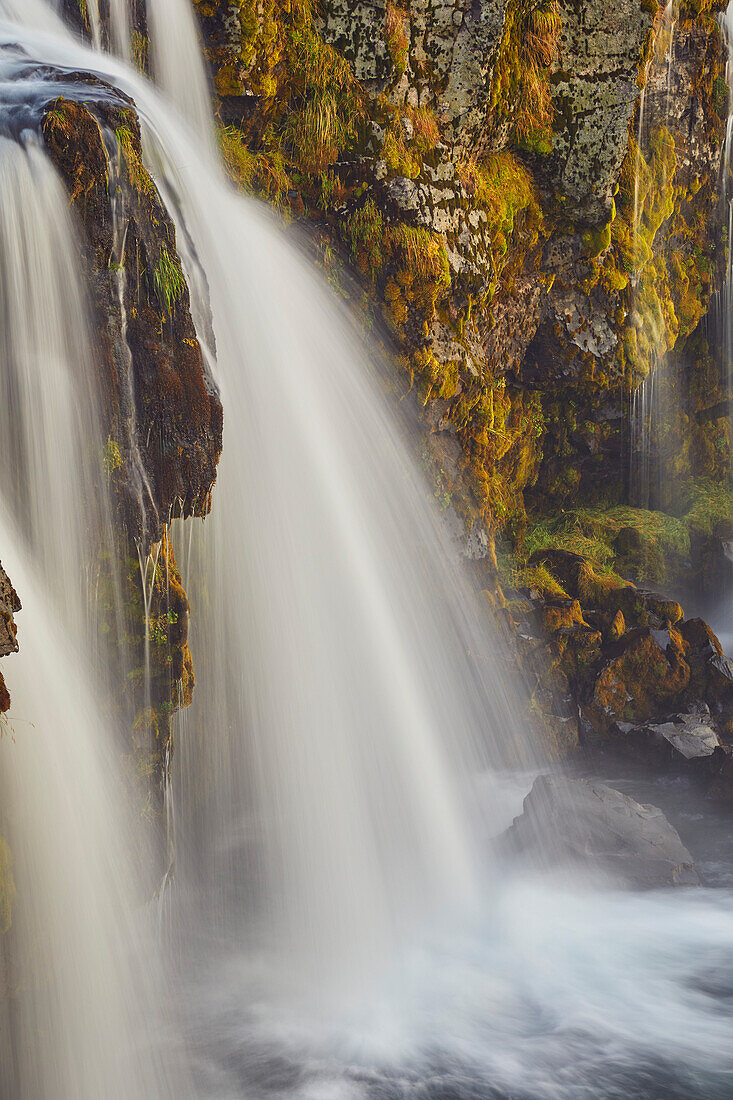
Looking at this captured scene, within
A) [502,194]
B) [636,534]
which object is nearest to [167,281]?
[502,194]

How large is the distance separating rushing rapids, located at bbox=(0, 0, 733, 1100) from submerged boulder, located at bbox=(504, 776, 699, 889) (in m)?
0.23

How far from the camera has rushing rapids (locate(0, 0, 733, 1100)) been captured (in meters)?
4.35

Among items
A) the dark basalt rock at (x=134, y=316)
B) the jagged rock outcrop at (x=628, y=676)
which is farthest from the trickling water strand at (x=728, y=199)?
the dark basalt rock at (x=134, y=316)

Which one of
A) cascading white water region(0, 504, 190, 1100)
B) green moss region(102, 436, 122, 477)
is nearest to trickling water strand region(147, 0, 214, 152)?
green moss region(102, 436, 122, 477)

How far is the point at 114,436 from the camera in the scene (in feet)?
15.3

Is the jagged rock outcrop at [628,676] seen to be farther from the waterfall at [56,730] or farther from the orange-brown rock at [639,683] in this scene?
the waterfall at [56,730]

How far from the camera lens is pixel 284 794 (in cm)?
647

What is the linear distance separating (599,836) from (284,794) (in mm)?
2700

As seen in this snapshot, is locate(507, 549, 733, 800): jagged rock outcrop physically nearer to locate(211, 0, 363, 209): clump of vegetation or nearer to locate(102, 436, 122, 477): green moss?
locate(211, 0, 363, 209): clump of vegetation

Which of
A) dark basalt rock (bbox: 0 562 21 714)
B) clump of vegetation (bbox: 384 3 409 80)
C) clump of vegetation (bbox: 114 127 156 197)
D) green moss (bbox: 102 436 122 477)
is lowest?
dark basalt rock (bbox: 0 562 21 714)

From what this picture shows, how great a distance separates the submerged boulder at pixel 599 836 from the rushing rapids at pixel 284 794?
8.9 inches

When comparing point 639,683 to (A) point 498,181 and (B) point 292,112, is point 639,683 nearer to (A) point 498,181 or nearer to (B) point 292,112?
(A) point 498,181

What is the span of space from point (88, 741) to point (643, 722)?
660cm

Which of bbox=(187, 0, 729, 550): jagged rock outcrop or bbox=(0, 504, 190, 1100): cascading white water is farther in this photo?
bbox=(187, 0, 729, 550): jagged rock outcrop
